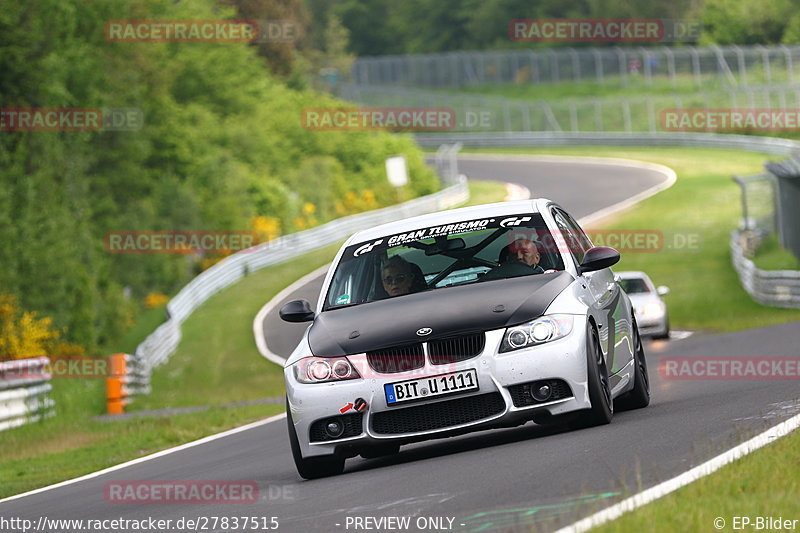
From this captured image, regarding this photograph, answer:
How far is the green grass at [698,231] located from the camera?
33688 millimetres

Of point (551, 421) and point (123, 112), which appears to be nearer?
point (551, 421)

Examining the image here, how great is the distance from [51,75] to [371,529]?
183 ft

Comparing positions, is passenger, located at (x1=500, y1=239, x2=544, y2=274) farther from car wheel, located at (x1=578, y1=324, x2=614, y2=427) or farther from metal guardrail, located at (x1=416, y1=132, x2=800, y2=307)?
metal guardrail, located at (x1=416, y1=132, x2=800, y2=307)

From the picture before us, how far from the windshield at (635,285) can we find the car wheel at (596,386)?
15774 millimetres

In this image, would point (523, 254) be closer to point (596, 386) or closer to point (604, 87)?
point (596, 386)

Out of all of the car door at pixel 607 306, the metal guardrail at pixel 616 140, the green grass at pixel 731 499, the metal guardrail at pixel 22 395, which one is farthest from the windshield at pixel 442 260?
the metal guardrail at pixel 616 140

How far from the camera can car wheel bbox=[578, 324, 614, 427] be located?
384 inches

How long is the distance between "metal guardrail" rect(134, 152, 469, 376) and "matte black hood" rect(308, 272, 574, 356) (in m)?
20.4

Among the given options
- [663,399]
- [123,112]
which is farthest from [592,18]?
[663,399]

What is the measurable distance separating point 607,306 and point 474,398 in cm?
173

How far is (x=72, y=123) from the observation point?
6419cm

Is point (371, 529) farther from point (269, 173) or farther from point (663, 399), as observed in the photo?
point (269, 173)

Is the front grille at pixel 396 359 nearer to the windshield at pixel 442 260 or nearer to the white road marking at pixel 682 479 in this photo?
the windshield at pixel 442 260

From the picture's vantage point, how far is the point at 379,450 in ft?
32.9
